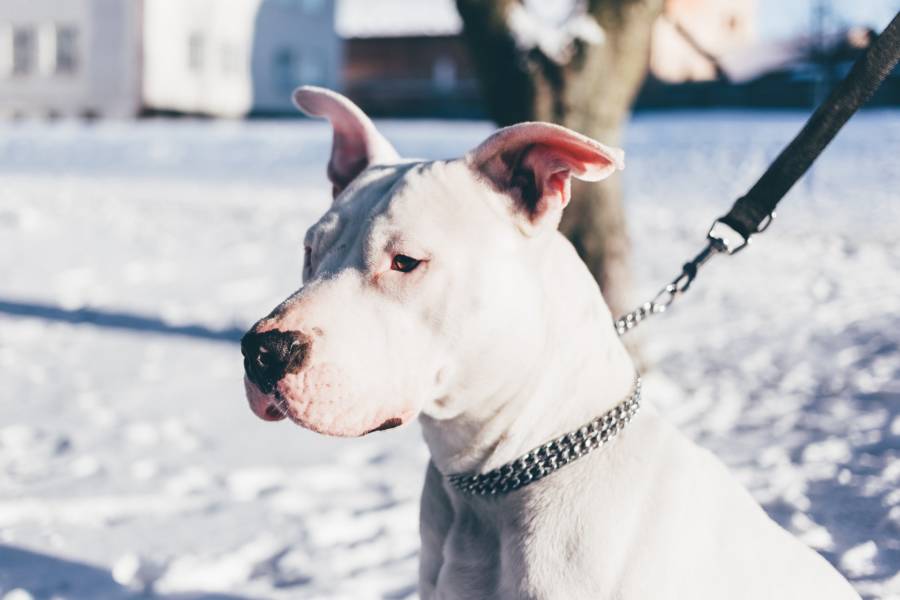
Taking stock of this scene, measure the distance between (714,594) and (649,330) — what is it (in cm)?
462

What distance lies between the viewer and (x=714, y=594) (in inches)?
74.5

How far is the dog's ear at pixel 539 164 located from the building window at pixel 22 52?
3039cm

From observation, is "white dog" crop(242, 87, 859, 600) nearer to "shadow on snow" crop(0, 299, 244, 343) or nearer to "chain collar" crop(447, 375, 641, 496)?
"chain collar" crop(447, 375, 641, 496)

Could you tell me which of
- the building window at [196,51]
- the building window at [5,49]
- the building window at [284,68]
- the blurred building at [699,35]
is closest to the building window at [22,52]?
the building window at [5,49]

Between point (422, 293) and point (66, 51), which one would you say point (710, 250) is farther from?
point (66, 51)

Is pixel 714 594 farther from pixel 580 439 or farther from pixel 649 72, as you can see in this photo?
pixel 649 72

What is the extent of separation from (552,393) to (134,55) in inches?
1100

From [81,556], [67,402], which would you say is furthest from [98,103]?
[81,556]

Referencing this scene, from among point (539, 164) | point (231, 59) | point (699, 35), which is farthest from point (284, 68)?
point (539, 164)

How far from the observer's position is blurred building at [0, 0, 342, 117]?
27.1 meters

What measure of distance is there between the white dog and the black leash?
0.46m

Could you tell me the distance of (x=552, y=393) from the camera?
6.58ft

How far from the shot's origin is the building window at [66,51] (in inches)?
1093

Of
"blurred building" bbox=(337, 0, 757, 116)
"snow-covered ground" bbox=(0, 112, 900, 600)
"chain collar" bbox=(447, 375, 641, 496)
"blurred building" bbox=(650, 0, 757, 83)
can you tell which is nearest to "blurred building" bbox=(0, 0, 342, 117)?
"blurred building" bbox=(337, 0, 757, 116)
